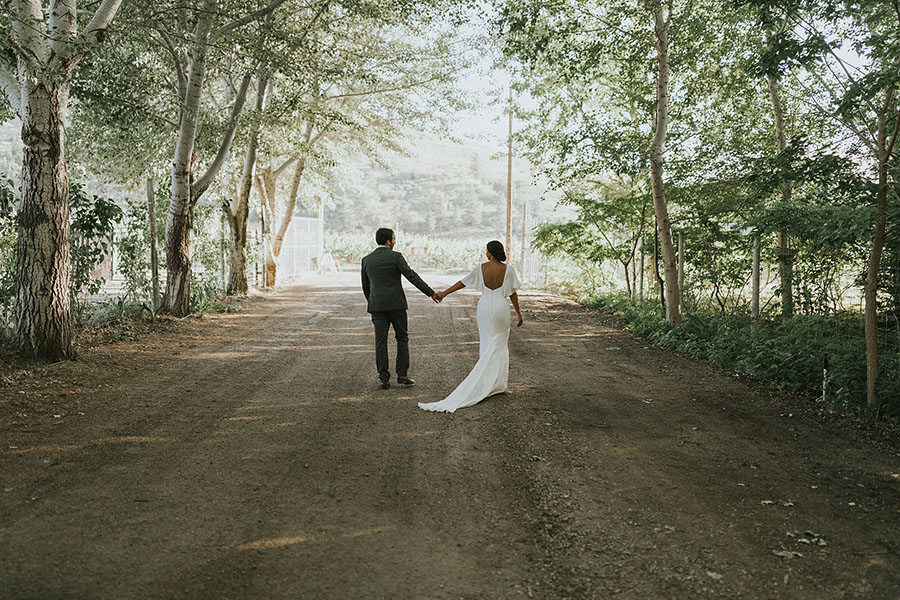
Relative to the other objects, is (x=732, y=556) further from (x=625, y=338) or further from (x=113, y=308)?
(x=113, y=308)

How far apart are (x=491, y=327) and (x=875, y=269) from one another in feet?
13.4

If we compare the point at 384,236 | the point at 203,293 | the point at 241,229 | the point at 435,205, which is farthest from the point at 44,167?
the point at 435,205

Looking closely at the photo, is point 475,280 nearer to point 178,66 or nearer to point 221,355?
point 221,355

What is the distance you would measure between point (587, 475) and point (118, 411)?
4731 mm

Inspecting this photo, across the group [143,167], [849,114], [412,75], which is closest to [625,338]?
[849,114]

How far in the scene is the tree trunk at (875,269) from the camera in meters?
6.75

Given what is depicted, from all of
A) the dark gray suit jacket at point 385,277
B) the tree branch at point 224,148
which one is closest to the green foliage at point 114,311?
the tree branch at point 224,148

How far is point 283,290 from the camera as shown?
23.1 m

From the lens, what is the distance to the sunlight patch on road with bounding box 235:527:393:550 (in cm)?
398

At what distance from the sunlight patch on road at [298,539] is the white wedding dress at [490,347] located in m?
3.31

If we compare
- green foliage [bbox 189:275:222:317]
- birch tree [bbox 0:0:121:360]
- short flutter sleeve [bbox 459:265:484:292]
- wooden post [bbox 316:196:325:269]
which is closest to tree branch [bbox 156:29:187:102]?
birch tree [bbox 0:0:121:360]

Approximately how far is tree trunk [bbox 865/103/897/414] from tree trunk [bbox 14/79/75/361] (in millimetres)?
9403

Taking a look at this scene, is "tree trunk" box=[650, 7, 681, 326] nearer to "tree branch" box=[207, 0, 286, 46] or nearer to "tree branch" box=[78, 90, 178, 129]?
"tree branch" box=[207, 0, 286, 46]

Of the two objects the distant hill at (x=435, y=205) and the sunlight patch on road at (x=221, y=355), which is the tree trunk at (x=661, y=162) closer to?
the sunlight patch on road at (x=221, y=355)
